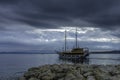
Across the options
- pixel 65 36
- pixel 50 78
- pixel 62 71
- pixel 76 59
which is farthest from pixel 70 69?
pixel 65 36

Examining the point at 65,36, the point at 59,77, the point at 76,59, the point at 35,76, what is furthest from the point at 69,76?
the point at 65,36

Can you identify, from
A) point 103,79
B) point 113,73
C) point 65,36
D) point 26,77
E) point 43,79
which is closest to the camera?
point 103,79

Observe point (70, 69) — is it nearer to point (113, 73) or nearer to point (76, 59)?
point (113, 73)

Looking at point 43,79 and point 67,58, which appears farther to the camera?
point 67,58

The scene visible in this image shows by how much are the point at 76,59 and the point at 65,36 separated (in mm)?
17086

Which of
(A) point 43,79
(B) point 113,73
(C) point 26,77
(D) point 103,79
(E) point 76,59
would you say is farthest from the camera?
(E) point 76,59

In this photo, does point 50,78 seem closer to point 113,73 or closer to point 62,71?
point 62,71

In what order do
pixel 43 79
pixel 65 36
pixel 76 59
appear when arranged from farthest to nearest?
pixel 65 36 < pixel 76 59 < pixel 43 79

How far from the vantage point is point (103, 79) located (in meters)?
18.7

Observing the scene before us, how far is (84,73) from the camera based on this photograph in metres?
20.9

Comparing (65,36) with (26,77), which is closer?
(26,77)

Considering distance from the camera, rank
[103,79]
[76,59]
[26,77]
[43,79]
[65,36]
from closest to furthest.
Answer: [103,79] → [43,79] → [26,77] → [76,59] → [65,36]

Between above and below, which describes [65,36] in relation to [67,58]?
above

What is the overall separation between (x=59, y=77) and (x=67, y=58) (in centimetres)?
8063
